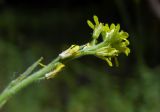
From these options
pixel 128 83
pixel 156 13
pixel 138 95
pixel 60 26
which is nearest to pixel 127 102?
pixel 138 95

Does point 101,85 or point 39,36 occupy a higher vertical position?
point 39,36

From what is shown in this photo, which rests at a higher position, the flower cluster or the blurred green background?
the blurred green background

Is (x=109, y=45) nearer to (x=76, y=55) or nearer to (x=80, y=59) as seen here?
(x=76, y=55)

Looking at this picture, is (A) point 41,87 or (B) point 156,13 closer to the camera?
(A) point 41,87

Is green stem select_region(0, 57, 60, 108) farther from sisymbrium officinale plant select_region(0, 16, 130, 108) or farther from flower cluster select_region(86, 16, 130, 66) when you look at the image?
flower cluster select_region(86, 16, 130, 66)

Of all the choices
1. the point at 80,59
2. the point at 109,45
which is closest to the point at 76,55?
the point at 109,45

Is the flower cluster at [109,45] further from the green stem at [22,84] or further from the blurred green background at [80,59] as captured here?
the blurred green background at [80,59]

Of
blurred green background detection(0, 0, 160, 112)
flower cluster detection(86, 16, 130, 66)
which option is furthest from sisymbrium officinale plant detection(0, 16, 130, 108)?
blurred green background detection(0, 0, 160, 112)

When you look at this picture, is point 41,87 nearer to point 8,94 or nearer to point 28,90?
point 28,90
